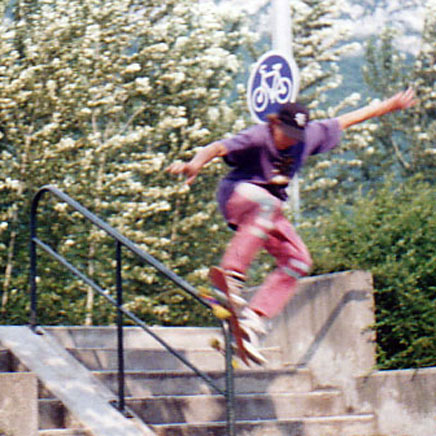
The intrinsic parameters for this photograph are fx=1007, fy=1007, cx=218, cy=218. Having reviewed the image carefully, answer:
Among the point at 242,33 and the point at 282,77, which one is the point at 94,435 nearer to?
the point at 282,77

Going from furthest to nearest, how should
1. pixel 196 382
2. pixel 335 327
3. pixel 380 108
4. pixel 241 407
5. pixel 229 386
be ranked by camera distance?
1. pixel 335 327
2. pixel 196 382
3. pixel 241 407
4. pixel 380 108
5. pixel 229 386

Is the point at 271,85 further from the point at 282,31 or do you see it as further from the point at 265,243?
the point at 265,243

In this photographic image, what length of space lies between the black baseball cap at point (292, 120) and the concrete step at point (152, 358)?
2.42 m

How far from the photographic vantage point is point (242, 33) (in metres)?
17.4

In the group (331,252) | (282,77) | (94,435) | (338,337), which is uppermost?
(282,77)

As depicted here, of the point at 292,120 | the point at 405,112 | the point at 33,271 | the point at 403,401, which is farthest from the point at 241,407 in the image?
the point at 405,112

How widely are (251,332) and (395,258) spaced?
2.55m

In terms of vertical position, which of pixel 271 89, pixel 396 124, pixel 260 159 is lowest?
pixel 260 159

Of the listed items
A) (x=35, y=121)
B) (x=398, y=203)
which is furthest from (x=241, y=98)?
(x=398, y=203)

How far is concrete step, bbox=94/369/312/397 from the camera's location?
7.07 metres

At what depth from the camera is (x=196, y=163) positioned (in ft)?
18.6

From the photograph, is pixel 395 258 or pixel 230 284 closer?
pixel 230 284

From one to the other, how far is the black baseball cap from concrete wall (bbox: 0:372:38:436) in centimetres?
211

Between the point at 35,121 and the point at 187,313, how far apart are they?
9.95 ft
